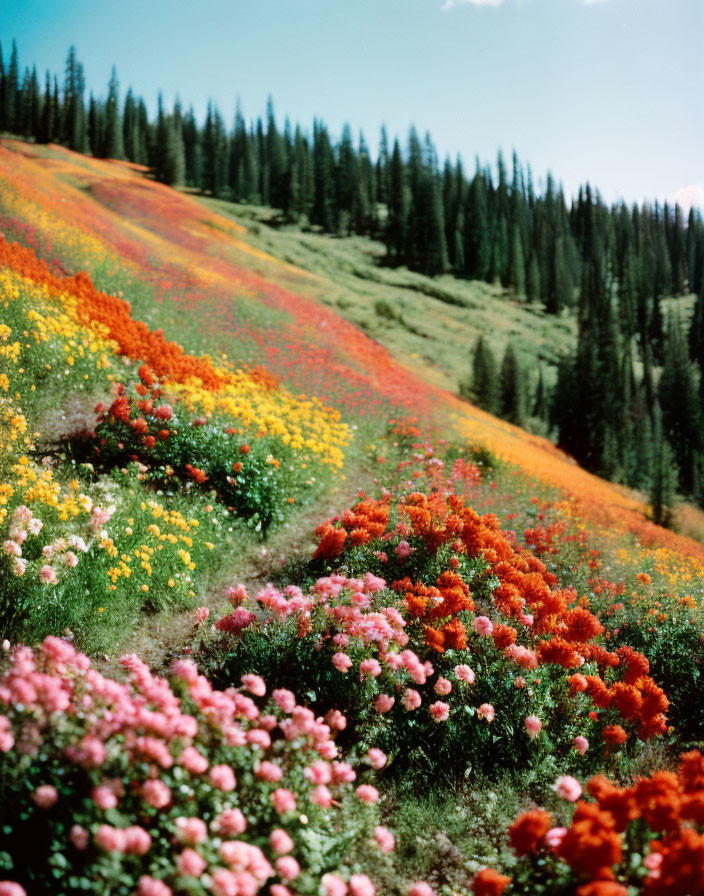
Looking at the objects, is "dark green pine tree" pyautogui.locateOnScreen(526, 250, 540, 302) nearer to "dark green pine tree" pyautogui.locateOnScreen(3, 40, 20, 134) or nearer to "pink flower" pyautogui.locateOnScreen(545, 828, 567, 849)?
"dark green pine tree" pyautogui.locateOnScreen(3, 40, 20, 134)

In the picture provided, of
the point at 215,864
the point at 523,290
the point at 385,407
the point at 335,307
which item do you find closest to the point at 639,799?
the point at 215,864

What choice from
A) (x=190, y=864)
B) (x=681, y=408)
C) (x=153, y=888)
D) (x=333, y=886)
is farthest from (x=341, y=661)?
(x=681, y=408)

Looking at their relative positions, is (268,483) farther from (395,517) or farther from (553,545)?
(553,545)

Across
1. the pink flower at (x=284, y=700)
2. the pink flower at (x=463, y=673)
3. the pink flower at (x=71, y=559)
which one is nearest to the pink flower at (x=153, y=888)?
the pink flower at (x=284, y=700)

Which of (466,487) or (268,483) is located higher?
(268,483)

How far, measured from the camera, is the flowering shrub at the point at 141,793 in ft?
7.06

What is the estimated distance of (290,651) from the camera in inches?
173

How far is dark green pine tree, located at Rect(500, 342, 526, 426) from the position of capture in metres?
39.2

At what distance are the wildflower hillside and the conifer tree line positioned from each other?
32.6 metres

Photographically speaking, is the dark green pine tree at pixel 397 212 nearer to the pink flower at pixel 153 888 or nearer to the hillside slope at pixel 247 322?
the hillside slope at pixel 247 322

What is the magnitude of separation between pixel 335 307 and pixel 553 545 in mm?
29328

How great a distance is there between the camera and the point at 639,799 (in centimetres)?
258

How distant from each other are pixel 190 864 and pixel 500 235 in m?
85.1

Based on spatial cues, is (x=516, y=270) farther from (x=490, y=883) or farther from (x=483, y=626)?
(x=490, y=883)
